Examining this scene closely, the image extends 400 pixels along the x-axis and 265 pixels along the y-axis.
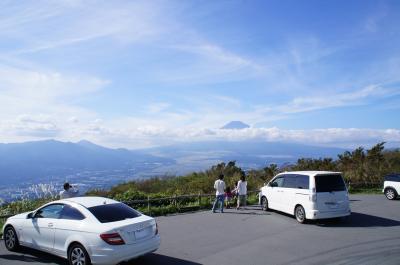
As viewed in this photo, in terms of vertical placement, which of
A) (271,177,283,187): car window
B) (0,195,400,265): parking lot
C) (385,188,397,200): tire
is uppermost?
(271,177,283,187): car window

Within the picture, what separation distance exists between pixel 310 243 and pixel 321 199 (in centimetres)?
304

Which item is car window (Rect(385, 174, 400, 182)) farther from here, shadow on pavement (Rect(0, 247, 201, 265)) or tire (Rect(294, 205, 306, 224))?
shadow on pavement (Rect(0, 247, 201, 265))

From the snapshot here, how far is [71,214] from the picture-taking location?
8805 millimetres

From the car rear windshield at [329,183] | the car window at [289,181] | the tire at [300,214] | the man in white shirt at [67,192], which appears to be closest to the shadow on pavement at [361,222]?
the tire at [300,214]

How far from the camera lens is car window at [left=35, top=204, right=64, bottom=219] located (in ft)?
30.0

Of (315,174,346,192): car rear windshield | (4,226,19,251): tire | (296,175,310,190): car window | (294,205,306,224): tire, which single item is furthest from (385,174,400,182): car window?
(4,226,19,251): tire

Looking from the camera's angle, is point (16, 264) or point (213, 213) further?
point (213, 213)

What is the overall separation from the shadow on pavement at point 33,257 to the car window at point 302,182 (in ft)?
28.0

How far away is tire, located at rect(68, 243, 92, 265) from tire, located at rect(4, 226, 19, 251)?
235 centimetres

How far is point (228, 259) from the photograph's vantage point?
9281mm

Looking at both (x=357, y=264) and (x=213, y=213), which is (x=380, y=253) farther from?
(x=213, y=213)

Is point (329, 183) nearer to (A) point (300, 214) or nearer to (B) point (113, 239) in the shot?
(A) point (300, 214)

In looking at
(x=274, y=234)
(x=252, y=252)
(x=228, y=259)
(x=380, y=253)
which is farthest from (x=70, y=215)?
(x=380, y=253)

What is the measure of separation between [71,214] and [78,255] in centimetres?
98
